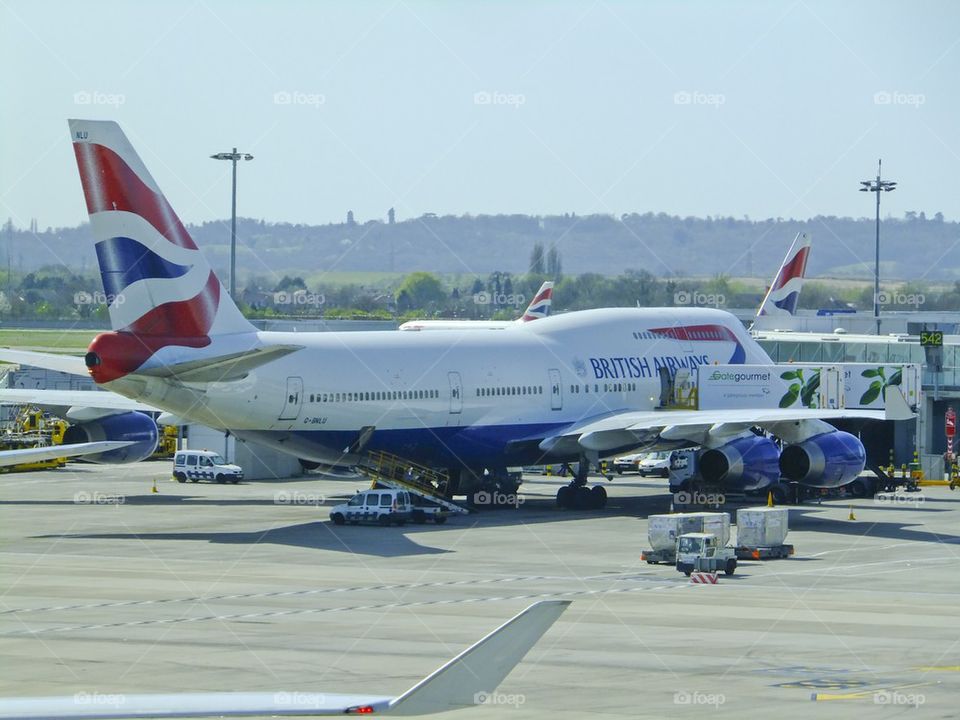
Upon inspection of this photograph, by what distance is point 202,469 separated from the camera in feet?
187

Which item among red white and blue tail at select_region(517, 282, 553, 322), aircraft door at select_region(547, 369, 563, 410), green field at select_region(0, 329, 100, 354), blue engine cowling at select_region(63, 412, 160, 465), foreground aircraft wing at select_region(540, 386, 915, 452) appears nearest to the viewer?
foreground aircraft wing at select_region(540, 386, 915, 452)

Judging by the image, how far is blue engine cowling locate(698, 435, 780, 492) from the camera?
45.0m

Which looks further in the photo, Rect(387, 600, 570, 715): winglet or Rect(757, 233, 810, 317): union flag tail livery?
Rect(757, 233, 810, 317): union flag tail livery

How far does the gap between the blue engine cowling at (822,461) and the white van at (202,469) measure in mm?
21196

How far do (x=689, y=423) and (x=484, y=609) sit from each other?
60.4ft

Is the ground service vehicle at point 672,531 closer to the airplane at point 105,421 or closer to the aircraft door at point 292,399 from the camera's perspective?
the aircraft door at point 292,399

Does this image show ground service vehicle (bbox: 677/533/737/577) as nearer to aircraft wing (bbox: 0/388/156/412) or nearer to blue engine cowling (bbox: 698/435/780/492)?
blue engine cowling (bbox: 698/435/780/492)

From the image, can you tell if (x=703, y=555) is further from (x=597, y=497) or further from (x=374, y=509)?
(x=597, y=497)

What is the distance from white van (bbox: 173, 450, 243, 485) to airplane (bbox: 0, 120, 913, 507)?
12782 millimetres

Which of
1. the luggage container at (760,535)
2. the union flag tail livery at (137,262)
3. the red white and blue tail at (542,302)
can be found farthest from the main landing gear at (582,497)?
the red white and blue tail at (542,302)

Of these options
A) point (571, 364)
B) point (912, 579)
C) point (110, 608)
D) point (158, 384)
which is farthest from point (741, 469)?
point (110, 608)

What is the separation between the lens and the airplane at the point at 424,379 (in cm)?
3644

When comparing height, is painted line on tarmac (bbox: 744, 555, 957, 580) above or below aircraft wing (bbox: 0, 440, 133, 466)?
below

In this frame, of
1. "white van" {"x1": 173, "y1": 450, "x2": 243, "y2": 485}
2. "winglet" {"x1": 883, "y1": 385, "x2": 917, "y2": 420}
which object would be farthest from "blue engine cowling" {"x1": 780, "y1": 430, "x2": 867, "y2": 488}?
"white van" {"x1": 173, "y1": 450, "x2": 243, "y2": 485}
